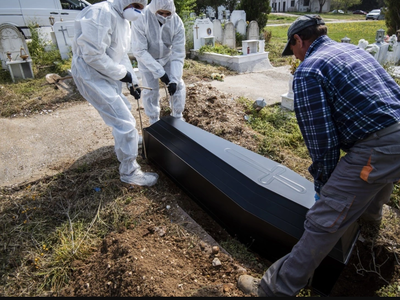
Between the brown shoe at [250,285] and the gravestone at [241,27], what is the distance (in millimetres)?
10781

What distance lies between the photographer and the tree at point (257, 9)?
11797mm

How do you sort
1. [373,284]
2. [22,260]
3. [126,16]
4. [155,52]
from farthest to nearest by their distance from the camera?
[155,52], [126,16], [22,260], [373,284]

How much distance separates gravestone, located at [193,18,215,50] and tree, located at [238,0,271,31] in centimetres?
340

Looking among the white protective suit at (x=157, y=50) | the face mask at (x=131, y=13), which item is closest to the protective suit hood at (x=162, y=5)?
the white protective suit at (x=157, y=50)

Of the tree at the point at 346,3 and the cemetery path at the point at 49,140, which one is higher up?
the tree at the point at 346,3

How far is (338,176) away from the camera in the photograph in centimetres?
154

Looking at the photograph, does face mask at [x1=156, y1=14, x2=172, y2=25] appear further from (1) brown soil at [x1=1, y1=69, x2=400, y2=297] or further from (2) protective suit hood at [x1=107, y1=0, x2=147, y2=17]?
(1) brown soil at [x1=1, y1=69, x2=400, y2=297]

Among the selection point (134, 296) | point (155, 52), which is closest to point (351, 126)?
point (134, 296)

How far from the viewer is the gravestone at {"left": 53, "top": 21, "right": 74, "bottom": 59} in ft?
24.9

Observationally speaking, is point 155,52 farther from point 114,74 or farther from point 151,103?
point 114,74

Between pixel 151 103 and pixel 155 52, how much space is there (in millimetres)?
677

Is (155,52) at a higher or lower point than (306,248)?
higher

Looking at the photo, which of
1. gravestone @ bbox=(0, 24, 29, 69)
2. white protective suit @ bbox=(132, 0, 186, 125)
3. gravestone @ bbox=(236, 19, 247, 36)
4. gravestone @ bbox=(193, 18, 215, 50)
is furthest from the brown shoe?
gravestone @ bbox=(236, 19, 247, 36)

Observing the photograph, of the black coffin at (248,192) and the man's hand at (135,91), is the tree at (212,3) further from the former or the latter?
the black coffin at (248,192)
